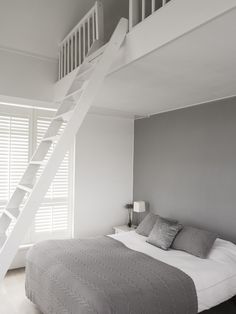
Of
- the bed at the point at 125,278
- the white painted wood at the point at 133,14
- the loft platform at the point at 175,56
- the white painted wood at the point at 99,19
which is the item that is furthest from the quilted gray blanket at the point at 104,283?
the white painted wood at the point at 99,19

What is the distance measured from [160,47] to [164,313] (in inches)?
82.2

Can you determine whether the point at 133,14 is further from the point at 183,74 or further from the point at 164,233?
the point at 164,233

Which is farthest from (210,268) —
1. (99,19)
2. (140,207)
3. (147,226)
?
(99,19)

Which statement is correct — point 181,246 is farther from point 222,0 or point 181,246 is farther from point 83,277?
point 222,0

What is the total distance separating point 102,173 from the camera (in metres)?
4.77

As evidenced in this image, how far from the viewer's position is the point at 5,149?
402 cm

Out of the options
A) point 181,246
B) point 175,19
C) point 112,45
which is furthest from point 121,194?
point 175,19

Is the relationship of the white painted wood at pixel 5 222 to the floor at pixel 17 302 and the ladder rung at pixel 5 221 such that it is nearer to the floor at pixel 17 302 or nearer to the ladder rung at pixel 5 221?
the ladder rung at pixel 5 221

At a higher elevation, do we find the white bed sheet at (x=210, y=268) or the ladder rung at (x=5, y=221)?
the ladder rung at (x=5, y=221)

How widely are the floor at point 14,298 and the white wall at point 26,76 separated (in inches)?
95.5

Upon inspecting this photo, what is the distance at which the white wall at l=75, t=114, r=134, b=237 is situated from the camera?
4.57 meters

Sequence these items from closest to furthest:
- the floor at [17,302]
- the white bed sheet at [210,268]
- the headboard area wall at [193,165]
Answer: the white bed sheet at [210,268] < the floor at [17,302] < the headboard area wall at [193,165]

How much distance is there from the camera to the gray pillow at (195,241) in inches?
121

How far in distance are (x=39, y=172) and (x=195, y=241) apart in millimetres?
2183
